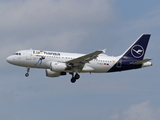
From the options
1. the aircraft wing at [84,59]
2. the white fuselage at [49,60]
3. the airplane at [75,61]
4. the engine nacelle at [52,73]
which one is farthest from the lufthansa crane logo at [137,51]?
the engine nacelle at [52,73]

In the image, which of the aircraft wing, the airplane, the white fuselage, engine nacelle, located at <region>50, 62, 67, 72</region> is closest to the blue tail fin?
the airplane

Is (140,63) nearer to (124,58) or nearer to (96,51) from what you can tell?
(124,58)

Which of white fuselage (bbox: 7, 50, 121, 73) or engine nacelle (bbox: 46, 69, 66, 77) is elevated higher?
white fuselage (bbox: 7, 50, 121, 73)

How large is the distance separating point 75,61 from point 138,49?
479 inches

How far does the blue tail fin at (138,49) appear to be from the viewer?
7238 centimetres

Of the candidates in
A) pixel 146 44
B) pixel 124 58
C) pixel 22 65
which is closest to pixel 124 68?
→ pixel 124 58

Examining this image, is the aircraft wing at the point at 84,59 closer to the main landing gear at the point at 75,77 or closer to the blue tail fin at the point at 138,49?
the main landing gear at the point at 75,77

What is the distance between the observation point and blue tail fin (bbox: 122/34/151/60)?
237ft

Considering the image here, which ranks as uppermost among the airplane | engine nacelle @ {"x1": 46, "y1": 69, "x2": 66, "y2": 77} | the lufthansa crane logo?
the lufthansa crane logo

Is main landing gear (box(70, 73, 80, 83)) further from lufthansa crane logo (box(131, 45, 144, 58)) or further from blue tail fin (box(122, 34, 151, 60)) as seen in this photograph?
lufthansa crane logo (box(131, 45, 144, 58))

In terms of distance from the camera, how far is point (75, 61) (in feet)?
219

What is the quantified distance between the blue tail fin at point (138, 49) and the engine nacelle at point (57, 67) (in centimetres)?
1059

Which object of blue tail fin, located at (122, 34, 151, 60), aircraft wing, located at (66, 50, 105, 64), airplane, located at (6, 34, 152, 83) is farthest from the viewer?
blue tail fin, located at (122, 34, 151, 60)

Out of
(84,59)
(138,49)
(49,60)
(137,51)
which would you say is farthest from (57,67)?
(138,49)
